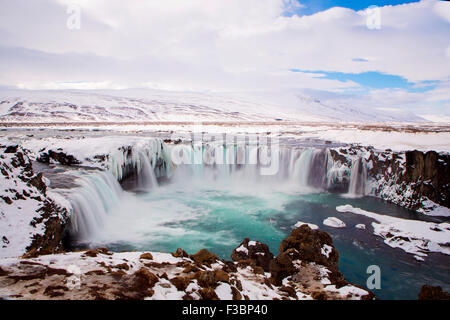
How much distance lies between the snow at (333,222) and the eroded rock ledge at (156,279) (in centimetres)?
596

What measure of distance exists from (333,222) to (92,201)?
34.1 feet

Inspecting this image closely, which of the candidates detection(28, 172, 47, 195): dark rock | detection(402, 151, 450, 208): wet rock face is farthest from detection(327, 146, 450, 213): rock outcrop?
detection(28, 172, 47, 195): dark rock

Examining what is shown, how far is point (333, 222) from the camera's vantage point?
11.6 metres

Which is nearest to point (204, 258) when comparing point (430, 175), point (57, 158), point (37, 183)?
point (37, 183)

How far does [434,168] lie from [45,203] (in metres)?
17.1

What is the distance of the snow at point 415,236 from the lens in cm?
896

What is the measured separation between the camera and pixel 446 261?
8297mm

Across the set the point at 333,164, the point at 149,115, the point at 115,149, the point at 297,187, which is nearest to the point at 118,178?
the point at 115,149

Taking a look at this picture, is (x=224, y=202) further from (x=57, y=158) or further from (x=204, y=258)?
(x=204, y=258)

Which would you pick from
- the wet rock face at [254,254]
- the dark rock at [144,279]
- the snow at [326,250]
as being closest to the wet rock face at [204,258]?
the dark rock at [144,279]

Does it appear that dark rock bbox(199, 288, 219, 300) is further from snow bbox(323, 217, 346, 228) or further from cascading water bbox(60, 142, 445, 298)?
snow bbox(323, 217, 346, 228)

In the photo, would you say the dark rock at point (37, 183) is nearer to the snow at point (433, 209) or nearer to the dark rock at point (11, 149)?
the dark rock at point (11, 149)

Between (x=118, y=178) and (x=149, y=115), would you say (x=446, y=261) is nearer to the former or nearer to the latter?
(x=118, y=178)

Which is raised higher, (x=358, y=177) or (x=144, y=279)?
(x=144, y=279)
